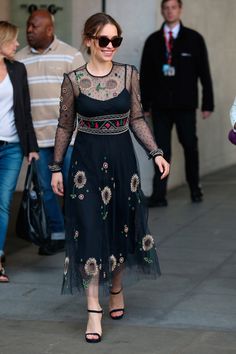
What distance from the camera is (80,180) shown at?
6500mm

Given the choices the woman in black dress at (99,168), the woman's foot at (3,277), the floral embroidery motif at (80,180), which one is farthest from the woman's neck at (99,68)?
the woman's foot at (3,277)

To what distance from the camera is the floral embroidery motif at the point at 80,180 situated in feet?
21.3

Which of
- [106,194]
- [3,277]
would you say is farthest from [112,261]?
[3,277]

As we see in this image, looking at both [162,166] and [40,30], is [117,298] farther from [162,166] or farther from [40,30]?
[40,30]

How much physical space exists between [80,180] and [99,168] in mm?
132

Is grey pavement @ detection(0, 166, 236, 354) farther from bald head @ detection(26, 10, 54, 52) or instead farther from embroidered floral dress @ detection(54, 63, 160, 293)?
bald head @ detection(26, 10, 54, 52)

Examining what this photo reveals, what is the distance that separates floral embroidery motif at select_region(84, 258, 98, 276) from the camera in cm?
645

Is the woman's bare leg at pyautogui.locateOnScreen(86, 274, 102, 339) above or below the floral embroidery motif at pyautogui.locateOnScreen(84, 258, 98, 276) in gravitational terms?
below

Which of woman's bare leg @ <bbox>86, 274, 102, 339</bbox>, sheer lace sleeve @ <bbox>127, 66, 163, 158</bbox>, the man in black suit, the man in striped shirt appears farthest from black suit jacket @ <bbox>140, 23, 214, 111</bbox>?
woman's bare leg @ <bbox>86, 274, 102, 339</bbox>

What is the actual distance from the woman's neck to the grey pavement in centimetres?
152

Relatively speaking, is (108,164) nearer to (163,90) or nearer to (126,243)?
(126,243)

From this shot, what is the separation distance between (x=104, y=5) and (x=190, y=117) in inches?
55.3

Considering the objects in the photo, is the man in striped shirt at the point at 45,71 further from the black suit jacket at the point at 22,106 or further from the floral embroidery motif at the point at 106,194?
the floral embroidery motif at the point at 106,194

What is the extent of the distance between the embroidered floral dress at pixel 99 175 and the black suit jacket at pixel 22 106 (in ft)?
4.48
